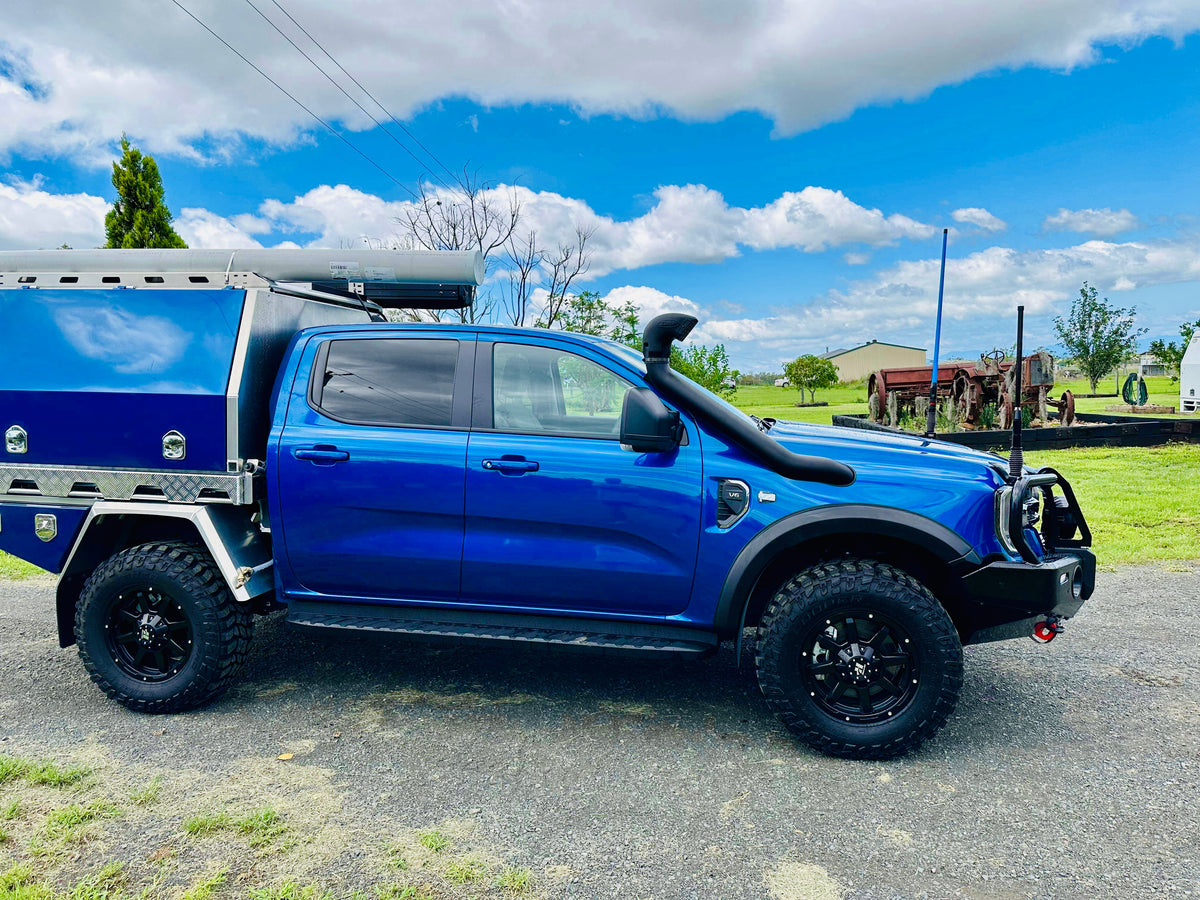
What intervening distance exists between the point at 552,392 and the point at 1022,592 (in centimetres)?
233

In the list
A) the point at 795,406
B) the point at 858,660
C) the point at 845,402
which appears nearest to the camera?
the point at 858,660

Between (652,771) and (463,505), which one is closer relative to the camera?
(652,771)

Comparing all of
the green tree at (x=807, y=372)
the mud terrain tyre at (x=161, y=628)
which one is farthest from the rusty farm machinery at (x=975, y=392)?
the green tree at (x=807, y=372)

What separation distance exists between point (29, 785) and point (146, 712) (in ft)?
2.51

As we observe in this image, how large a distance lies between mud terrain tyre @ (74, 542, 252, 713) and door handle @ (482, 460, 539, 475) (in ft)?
5.03

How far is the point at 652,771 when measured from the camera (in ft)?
11.5

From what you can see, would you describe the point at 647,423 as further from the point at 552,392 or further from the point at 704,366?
the point at 704,366

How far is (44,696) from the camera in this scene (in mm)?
4352

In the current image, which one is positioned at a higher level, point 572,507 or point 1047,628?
point 572,507

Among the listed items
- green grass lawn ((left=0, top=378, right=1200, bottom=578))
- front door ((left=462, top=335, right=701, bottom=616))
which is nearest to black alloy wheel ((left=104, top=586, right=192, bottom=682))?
front door ((left=462, top=335, right=701, bottom=616))

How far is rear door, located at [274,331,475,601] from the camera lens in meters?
3.91

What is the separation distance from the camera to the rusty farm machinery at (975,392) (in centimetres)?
1797

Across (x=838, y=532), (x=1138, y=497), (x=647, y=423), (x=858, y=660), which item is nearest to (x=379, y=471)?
(x=647, y=423)

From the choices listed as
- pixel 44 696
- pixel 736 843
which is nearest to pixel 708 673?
pixel 736 843
